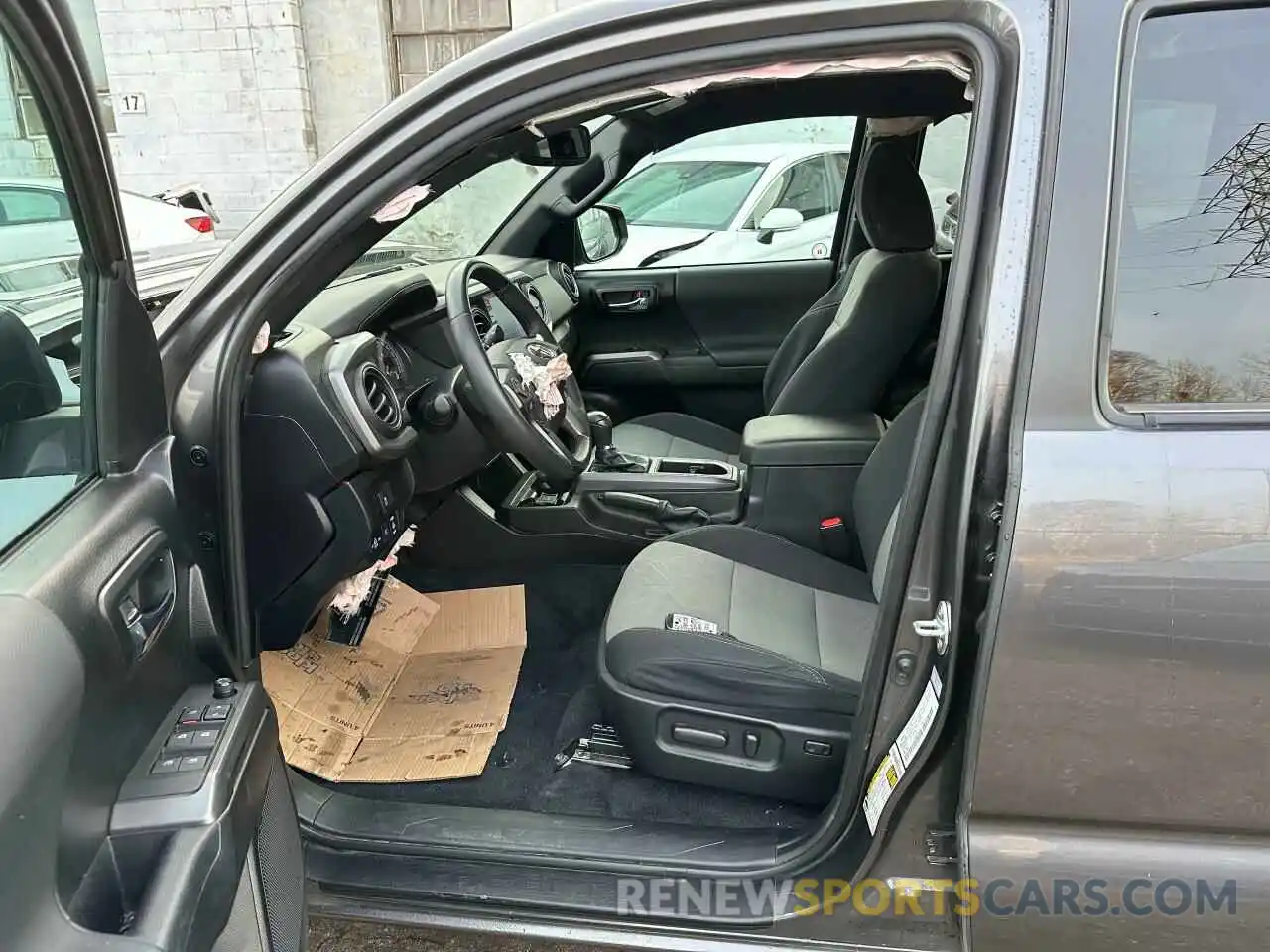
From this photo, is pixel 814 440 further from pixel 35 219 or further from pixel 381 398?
pixel 35 219

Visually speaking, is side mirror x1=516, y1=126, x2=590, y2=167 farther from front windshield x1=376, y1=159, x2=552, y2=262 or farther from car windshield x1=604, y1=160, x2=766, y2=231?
car windshield x1=604, y1=160, x2=766, y2=231

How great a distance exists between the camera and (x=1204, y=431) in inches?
42.7

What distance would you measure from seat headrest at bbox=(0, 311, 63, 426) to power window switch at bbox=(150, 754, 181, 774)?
44 centimetres

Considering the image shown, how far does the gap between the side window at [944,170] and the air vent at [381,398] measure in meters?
1.82

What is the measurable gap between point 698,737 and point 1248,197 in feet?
3.91

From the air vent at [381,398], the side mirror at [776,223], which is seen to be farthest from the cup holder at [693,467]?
the side mirror at [776,223]

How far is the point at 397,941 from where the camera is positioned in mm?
1854

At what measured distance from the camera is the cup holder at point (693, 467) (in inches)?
110

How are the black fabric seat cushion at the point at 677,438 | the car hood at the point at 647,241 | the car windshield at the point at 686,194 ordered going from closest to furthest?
the black fabric seat cushion at the point at 677,438, the car hood at the point at 647,241, the car windshield at the point at 686,194

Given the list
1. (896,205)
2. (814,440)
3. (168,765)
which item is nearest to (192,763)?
(168,765)

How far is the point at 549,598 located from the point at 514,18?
16.1 feet

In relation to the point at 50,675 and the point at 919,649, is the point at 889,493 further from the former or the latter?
the point at 50,675

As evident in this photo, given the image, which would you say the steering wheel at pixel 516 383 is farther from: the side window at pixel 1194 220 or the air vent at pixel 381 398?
the side window at pixel 1194 220

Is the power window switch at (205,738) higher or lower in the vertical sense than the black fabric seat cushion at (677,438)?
higher
